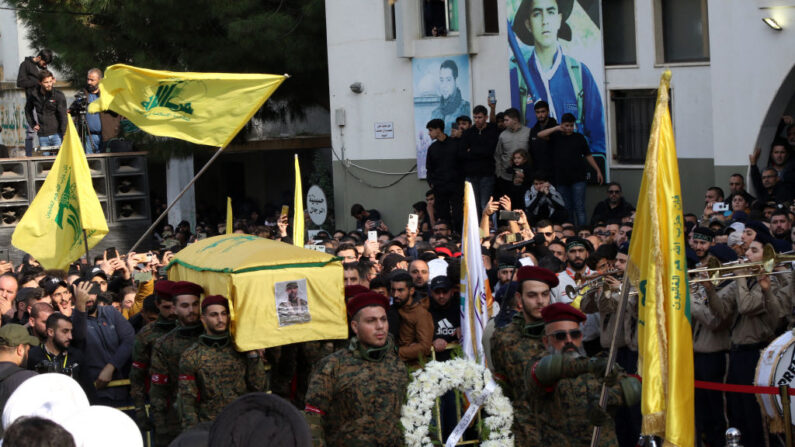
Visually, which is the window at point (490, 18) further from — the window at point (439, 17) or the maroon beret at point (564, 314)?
the maroon beret at point (564, 314)

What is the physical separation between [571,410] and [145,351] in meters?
4.27

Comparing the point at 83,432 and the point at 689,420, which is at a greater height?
the point at 83,432

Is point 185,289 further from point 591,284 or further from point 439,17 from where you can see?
point 439,17

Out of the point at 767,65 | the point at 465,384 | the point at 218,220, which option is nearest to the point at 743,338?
the point at 465,384

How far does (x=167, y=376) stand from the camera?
9852 millimetres

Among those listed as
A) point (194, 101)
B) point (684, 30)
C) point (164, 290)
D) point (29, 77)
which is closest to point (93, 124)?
point (29, 77)

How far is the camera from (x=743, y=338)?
1018 cm

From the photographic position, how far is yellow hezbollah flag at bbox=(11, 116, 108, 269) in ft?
42.1

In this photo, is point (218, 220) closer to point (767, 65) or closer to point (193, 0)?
point (193, 0)

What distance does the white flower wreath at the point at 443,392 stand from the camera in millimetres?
7746

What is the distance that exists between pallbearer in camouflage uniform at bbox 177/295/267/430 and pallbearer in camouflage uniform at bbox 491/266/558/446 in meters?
2.17

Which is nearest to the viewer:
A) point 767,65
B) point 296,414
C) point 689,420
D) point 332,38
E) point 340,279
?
point 296,414

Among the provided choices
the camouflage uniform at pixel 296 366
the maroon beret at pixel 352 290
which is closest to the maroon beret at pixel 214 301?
the camouflage uniform at pixel 296 366

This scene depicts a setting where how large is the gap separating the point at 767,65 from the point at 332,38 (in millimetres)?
9508
